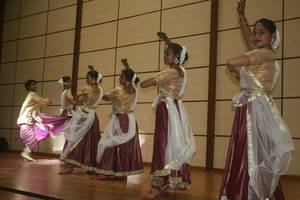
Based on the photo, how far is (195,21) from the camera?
575 centimetres

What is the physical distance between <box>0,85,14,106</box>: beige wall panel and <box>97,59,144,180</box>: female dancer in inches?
213

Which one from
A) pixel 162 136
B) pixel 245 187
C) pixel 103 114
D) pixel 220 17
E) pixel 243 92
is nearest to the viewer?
pixel 245 187

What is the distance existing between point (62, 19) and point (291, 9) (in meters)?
4.95

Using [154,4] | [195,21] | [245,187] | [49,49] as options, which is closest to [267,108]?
[245,187]

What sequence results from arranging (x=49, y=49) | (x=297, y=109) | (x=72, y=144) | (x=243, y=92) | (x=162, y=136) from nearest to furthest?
(x=243, y=92)
(x=162, y=136)
(x=72, y=144)
(x=297, y=109)
(x=49, y=49)

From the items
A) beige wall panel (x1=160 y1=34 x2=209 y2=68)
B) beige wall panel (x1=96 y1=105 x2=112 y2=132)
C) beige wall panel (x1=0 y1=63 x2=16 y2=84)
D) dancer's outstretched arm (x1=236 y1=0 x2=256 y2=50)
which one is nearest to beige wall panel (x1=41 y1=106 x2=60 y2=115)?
beige wall panel (x1=96 y1=105 x2=112 y2=132)

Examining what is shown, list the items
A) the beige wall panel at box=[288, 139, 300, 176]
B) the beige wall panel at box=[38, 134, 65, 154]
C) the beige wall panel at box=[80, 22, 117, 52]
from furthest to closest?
the beige wall panel at box=[38, 134, 65, 154]
the beige wall panel at box=[80, 22, 117, 52]
the beige wall panel at box=[288, 139, 300, 176]

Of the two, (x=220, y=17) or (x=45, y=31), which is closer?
(x=220, y=17)

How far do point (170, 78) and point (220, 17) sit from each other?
2.92 meters

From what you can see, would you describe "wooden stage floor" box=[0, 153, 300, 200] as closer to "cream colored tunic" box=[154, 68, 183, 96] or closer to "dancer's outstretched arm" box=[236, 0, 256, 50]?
"cream colored tunic" box=[154, 68, 183, 96]

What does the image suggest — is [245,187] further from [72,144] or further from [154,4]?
[154,4]

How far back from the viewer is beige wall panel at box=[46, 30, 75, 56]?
299 inches

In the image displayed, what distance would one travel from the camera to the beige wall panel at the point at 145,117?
6.12 meters

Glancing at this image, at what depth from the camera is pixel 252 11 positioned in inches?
204
